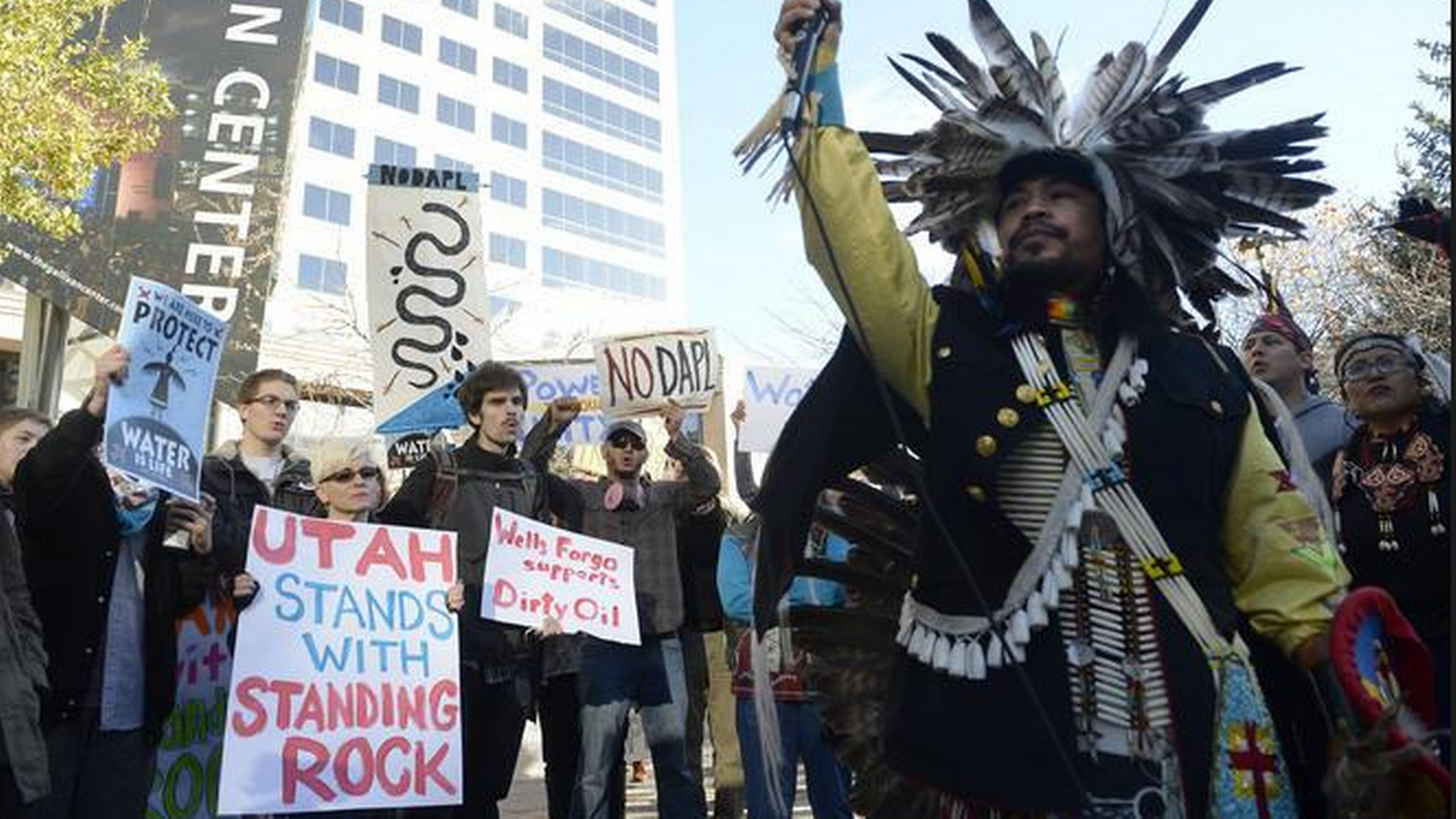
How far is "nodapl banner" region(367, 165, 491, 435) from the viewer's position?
7.68m

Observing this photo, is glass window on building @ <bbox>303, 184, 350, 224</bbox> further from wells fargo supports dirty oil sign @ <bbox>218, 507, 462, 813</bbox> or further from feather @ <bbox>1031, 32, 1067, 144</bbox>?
feather @ <bbox>1031, 32, 1067, 144</bbox>

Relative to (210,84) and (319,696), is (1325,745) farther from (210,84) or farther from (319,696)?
(210,84)

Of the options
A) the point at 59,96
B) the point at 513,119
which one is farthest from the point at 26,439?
the point at 513,119

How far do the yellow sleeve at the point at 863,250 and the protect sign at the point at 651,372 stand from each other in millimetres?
5184

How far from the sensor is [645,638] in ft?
21.1

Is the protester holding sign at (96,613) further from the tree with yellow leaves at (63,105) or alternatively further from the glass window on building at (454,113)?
the glass window on building at (454,113)

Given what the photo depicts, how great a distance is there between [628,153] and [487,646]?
58.4 metres

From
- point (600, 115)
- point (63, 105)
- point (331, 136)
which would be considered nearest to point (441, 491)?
point (63, 105)

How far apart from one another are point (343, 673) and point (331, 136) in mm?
47252

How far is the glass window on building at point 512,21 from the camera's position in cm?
5822

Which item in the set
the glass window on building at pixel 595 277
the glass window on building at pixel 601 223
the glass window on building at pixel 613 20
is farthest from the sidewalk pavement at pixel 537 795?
the glass window on building at pixel 613 20

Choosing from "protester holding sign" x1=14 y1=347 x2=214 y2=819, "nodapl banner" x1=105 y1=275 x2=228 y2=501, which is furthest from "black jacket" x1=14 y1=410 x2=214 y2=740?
"nodapl banner" x1=105 y1=275 x2=228 y2=501

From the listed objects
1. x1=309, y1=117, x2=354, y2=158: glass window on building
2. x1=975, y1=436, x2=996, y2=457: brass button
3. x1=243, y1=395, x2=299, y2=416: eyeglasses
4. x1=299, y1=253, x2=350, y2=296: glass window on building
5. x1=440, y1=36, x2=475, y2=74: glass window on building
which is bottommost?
x1=975, y1=436, x2=996, y2=457: brass button

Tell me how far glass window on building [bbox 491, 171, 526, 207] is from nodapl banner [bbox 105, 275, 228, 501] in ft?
169
